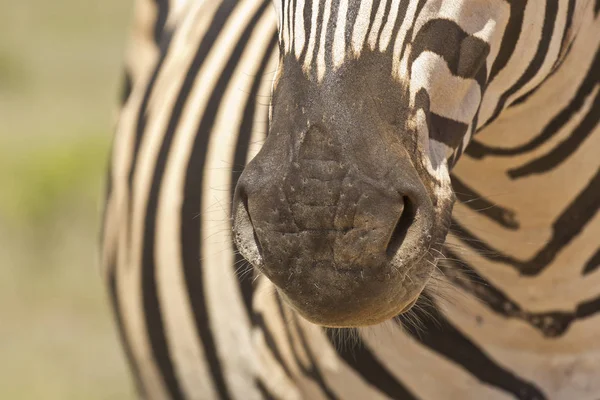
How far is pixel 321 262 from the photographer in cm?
149

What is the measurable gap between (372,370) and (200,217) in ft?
2.30

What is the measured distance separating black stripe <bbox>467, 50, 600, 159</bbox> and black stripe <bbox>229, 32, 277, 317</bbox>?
2.20ft

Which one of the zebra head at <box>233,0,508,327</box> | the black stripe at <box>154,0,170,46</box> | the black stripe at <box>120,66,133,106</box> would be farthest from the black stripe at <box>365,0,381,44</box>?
the black stripe at <box>120,66,133,106</box>

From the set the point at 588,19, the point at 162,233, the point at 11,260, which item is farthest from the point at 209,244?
the point at 11,260

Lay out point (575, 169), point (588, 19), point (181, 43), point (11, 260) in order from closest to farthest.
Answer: point (588, 19)
point (575, 169)
point (181, 43)
point (11, 260)

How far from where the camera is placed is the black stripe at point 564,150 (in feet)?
6.47

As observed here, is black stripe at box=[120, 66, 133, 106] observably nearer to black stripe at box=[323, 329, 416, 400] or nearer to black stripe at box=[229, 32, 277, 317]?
black stripe at box=[229, 32, 277, 317]

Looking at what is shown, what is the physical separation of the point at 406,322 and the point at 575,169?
1.47 ft

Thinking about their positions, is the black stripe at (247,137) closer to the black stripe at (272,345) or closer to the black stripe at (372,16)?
the black stripe at (272,345)

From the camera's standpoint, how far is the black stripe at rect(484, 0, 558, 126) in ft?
5.57

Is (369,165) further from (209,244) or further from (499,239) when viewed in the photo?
(209,244)

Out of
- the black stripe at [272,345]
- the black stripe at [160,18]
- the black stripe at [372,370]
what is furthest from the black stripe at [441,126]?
the black stripe at [160,18]

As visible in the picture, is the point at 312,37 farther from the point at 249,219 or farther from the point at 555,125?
the point at 555,125

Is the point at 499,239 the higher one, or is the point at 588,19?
the point at 588,19
